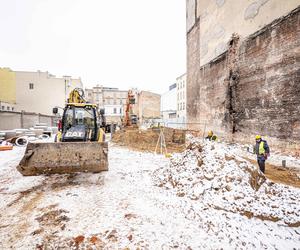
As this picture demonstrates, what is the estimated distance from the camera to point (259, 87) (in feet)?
31.3

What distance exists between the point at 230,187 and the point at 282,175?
12.8 feet

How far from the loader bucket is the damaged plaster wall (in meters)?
11.3

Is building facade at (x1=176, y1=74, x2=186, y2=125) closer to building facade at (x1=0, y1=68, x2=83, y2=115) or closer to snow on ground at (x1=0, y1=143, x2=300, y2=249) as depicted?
building facade at (x1=0, y1=68, x2=83, y2=115)

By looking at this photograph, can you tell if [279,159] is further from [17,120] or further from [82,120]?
[17,120]

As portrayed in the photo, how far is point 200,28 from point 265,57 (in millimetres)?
8852

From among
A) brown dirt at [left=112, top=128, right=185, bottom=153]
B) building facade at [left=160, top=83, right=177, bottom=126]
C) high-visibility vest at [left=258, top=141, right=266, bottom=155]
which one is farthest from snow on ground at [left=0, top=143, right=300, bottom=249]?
building facade at [left=160, top=83, right=177, bottom=126]

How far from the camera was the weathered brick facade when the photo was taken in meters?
7.79

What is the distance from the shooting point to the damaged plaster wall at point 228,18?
8580 millimetres

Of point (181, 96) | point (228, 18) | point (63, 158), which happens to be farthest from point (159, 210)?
point (181, 96)

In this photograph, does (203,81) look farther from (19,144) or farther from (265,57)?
(19,144)

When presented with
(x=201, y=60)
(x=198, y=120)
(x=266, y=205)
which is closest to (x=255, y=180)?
(x=266, y=205)

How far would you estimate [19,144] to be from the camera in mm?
12305

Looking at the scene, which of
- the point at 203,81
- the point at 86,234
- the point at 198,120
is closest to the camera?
the point at 86,234

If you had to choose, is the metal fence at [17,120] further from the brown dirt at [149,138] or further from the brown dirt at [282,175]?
the brown dirt at [282,175]
